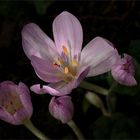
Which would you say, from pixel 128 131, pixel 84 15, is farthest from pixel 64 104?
pixel 84 15

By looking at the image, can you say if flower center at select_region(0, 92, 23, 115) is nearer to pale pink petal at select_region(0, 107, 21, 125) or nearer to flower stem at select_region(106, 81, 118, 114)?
pale pink petal at select_region(0, 107, 21, 125)

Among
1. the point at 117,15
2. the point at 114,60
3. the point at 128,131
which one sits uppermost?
the point at 114,60

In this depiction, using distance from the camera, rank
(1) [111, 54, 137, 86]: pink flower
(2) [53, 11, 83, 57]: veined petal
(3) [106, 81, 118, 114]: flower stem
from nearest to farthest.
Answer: (1) [111, 54, 137, 86]: pink flower
(2) [53, 11, 83, 57]: veined petal
(3) [106, 81, 118, 114]: flower stem

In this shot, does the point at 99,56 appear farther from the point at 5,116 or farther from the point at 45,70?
the point at 5,116

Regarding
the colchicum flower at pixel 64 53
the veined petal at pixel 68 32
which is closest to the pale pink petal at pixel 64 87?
the colchicum flower at pixel 64 53

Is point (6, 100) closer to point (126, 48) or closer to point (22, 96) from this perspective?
point (22, 96)

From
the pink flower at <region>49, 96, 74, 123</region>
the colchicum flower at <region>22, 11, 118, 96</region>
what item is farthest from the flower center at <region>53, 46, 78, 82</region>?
the pink flower at <region>49, 96, 74, 123</region>
